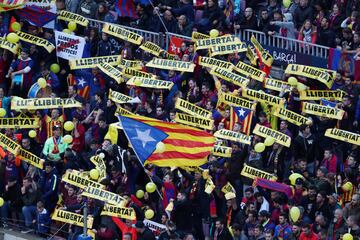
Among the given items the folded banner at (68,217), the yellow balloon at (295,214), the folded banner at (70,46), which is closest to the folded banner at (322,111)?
the yellow balloon at (295,214)

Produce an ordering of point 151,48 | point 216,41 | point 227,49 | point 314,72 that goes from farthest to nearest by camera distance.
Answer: point 151,48
point 216,41
point 227,49
point 314,72

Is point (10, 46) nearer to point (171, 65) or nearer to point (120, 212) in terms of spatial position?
point (171, 65)

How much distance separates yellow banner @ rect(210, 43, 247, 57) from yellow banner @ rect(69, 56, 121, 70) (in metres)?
2.14

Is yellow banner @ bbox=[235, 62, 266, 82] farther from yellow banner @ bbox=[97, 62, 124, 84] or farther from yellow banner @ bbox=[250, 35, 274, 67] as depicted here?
yellow banner @ bbox=[97, 62, 124, 84]

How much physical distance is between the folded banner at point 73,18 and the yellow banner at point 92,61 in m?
1.27

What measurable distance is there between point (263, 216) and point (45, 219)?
4.62 m

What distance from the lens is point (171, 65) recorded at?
41.9 meters

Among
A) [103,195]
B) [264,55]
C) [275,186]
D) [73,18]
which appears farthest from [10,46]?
[275,186]

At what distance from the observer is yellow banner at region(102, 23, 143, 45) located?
4331 cm

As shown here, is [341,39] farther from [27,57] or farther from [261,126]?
[27,57]

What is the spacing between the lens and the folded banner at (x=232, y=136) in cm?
3903

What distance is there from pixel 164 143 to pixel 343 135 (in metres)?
4.36

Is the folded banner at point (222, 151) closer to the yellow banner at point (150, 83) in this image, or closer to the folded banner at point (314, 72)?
the yellow banner at point (150, 83)

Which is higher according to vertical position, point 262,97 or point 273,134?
point 262,97
